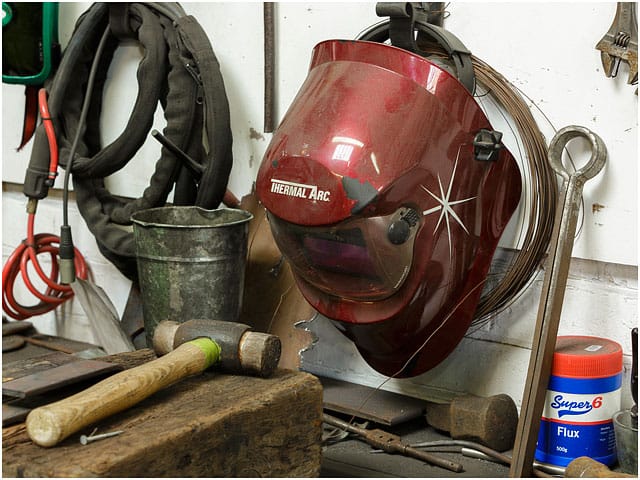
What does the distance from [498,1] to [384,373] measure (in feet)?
3.34

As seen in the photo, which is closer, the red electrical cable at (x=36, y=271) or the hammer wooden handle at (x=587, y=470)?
the hammer wooden handle at (x=587, y=470)

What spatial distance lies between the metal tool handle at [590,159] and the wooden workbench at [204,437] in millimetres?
795

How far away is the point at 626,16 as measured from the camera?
2104 mm

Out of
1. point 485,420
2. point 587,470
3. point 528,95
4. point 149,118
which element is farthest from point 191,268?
point 587,470

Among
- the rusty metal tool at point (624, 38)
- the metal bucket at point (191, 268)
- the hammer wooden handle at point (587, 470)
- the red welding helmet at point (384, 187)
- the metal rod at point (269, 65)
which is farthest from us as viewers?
the metal rod at point (269, 65)

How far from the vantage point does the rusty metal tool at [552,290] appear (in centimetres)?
205

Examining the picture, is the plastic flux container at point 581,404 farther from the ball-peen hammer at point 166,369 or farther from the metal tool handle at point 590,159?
the ball-peen hammer at point 166,369

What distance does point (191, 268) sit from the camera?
2.48 m

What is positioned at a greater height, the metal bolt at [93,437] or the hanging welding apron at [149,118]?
the hanging welding apron at [149,118]

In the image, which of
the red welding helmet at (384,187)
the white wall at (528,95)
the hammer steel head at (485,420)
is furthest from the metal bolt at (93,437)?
the white wall at (528,95)

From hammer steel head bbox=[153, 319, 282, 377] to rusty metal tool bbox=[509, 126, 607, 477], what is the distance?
23.7 inches

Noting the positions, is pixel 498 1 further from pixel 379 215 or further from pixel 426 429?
pixel 426 429

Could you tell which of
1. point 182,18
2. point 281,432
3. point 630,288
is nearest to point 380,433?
point 281,432

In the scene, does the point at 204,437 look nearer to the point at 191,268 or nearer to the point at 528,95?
the point at 191,268
